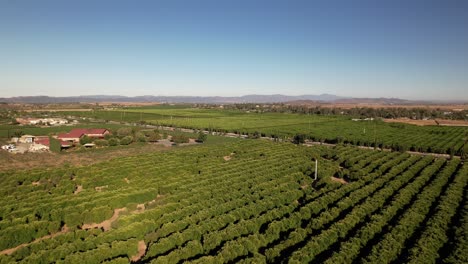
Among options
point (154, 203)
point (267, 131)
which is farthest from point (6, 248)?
point (267, 131)

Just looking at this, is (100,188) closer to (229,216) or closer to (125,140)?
(229,216)

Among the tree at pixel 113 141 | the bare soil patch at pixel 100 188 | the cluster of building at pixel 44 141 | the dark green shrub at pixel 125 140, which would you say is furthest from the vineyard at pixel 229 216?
the dark green shrub at pixel 125 140

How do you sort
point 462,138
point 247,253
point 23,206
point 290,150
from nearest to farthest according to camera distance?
1. point 247,253
2. point 23,206
3. point 290,150
4. point 462,138

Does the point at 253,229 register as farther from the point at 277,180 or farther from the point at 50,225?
the point at 50,225

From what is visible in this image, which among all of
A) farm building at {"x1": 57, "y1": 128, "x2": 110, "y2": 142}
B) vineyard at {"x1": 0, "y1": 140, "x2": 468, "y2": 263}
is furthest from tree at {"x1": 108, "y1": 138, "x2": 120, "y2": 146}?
vineyard at {"x1": 0, "y1": 140, "x2": 468, "y2": 263}

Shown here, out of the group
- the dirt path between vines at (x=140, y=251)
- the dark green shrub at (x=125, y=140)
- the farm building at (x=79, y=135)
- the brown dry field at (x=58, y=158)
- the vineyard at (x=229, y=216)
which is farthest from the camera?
the farm building at (x=79, y=135)

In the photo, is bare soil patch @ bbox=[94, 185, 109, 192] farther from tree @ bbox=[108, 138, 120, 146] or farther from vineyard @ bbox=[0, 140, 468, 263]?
tree @ bbox=[108, 138, 120, 146]

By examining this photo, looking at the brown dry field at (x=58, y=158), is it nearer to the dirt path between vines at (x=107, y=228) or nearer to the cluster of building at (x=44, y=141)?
the cluster of building at (x=44, y=141)
